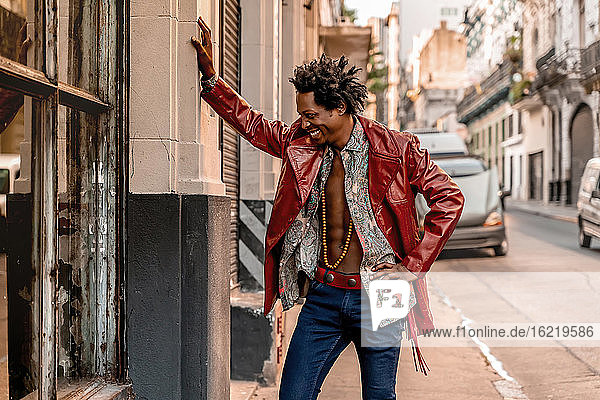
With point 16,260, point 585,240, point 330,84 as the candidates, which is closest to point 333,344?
point 330,84

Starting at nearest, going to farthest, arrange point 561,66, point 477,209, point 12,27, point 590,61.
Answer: point 12,27 < point 477,209 < point 590,61 < point 561,66

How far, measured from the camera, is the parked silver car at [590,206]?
15414 millimetres

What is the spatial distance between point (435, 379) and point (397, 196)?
3.40 m

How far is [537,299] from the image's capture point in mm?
9898

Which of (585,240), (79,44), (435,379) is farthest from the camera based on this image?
(585,240)

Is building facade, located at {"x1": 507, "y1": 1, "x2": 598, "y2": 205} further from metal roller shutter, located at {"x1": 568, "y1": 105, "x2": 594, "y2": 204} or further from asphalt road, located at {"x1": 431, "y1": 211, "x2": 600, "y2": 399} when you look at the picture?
asphalt road, located at {"x1": 431, "y1": 211, "x2": 600, "y2": 399}

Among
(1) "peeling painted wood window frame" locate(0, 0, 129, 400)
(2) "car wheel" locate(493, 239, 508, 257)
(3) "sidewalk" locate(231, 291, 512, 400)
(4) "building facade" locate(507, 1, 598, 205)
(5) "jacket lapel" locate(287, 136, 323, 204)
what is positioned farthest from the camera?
(4) "building facade" locate(507, 1, 598, 205)

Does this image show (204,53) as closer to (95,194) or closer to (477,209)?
(95,194)

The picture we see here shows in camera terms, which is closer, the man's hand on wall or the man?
the man

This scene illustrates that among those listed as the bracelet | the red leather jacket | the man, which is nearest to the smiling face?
the man

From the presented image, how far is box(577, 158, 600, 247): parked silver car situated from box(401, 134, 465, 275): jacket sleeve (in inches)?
514

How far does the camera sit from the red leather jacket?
10.6ft

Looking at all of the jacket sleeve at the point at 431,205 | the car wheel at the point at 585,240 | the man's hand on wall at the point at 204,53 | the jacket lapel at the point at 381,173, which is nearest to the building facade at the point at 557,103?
the car wheel at the point at 585,240

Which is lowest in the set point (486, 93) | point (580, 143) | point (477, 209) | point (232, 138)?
point (477, 209)
